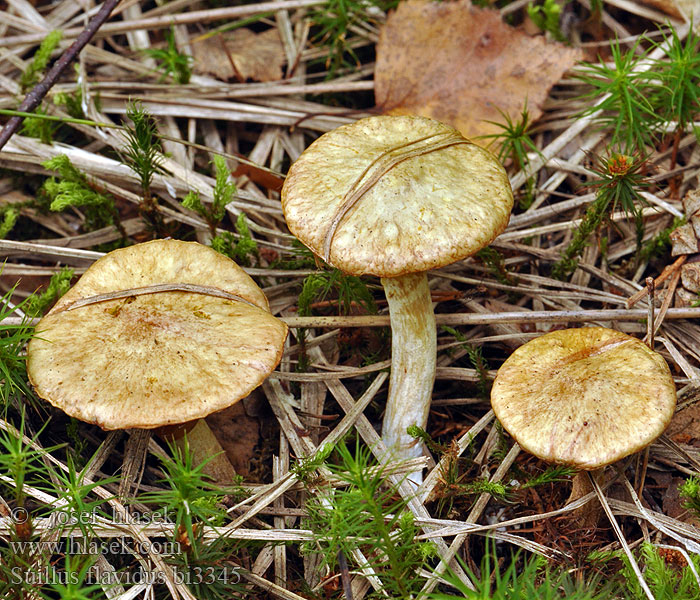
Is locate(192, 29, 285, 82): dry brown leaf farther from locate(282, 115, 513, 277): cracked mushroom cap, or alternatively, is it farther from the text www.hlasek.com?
the text www.hlasek.com

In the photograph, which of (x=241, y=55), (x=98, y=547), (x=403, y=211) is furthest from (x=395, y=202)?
(x=241, y=55)

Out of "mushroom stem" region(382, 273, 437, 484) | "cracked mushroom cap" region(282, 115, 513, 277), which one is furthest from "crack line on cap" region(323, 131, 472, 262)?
"mushroom stem" region(382, 273, 437, 484)

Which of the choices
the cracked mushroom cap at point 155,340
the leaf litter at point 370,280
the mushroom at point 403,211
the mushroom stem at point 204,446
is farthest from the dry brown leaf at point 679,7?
the mushroom stem at point 204,446

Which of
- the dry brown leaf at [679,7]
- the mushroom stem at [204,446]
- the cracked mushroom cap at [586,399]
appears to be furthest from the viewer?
the dry brown leaf at [679,7]

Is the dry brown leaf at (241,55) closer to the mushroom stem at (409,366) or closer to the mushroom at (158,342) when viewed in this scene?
the mushroom at (158,342)

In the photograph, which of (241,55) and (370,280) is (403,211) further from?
(241,55)

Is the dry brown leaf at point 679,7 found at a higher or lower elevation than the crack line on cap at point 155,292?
higher

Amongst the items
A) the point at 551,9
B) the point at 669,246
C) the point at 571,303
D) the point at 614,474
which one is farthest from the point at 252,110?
the point at 614,474
